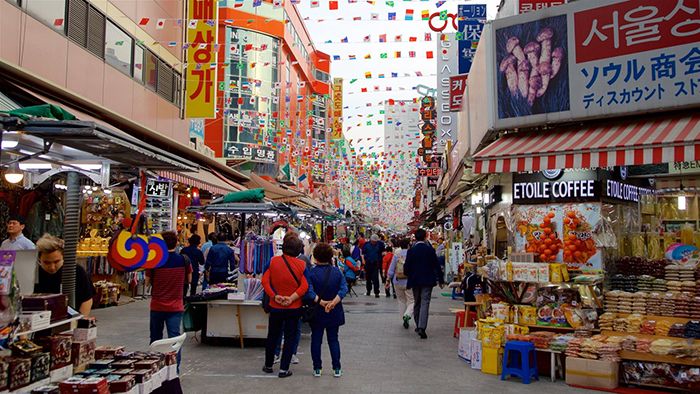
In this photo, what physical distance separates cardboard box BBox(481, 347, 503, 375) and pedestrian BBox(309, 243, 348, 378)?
2.03m

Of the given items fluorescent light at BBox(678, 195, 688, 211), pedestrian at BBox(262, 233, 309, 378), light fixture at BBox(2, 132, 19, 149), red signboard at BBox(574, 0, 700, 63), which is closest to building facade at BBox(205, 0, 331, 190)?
fluorescent light at BBox(678, 195, 688, 211)

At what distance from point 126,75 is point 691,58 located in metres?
13.7

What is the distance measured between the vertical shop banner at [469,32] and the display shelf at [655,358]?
885 centimetres

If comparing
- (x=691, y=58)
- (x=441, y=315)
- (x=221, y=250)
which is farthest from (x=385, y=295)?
(x=691, y=58)

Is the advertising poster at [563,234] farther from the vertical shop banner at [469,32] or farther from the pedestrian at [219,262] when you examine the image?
the pedestrian at [219,262]

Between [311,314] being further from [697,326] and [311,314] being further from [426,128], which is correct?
[426,128]

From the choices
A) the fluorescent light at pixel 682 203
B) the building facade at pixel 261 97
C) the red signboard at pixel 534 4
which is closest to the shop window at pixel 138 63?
the red signboard at pixel 534 4

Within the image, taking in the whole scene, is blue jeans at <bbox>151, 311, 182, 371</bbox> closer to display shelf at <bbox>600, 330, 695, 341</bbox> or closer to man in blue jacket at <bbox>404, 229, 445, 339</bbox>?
man in blue jacket at <bbox>404, 229, 445, 339</bbox>

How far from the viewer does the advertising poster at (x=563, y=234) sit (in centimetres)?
963

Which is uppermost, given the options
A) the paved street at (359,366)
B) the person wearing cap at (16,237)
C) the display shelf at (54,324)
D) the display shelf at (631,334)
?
the person wearing cap at (16,237)

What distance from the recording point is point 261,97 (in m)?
34.9

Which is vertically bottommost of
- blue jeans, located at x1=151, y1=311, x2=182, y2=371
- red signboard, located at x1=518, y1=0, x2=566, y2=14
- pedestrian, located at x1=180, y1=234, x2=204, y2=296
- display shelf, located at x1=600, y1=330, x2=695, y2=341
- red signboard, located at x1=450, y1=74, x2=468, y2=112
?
display shelf, located at x1=600, y1=330, x2=695, y2=341

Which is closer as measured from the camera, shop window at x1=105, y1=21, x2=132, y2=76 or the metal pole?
the metal pole

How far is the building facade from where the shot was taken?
1479 inches
